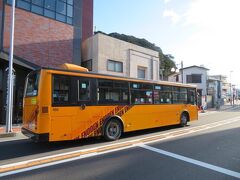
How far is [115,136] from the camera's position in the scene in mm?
9594

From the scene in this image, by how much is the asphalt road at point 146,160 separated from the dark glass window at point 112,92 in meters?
1.80

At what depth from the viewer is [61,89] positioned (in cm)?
800

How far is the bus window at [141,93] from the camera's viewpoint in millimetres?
10623

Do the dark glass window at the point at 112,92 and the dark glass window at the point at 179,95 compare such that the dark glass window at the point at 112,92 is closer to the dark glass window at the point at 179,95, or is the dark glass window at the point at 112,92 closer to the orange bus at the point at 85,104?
the orange bus at the point at 85,104

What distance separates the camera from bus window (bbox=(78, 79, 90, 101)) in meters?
8.52

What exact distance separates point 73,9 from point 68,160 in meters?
18.8

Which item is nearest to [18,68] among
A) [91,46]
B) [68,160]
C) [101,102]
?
[91,46]

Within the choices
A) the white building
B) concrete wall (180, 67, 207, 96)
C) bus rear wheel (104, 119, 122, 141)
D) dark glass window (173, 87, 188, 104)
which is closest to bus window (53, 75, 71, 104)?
bus rear wheel (104, 119, 122, 141)

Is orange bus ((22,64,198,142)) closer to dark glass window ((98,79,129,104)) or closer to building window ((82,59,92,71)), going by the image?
dark glass window ((98,79,129,104))

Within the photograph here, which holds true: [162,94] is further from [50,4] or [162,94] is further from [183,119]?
[50,4]

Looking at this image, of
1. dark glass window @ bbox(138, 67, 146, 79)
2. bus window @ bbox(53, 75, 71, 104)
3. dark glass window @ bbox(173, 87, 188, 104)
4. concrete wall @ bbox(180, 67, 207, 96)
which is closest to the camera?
bus window @ bbox(53, 75, 71, 104)

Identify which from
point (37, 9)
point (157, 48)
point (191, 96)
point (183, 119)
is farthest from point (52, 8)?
point (157, 48)

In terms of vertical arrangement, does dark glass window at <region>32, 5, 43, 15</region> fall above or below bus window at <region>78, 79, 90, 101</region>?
above

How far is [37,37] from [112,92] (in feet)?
40.5
